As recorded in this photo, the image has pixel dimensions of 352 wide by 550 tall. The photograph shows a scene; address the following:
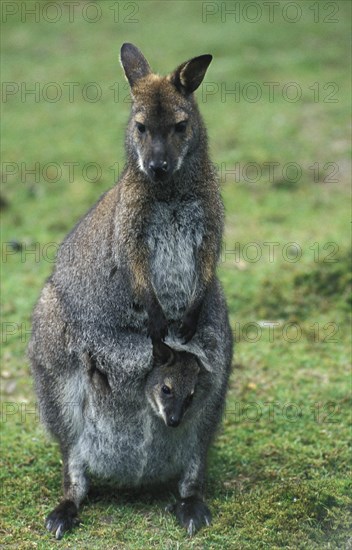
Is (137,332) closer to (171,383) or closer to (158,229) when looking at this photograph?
(171,383)

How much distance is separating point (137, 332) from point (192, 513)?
95cm

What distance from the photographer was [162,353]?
4.47 meters

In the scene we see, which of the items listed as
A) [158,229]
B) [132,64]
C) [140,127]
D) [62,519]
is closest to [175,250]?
[158,229]

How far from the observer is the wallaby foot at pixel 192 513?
179 inches

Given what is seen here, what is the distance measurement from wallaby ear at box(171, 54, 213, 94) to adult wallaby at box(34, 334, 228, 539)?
1.26 m

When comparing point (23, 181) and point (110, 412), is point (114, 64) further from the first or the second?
point (110, 412)

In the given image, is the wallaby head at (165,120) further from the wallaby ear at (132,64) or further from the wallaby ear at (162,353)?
the wallaby ear at (162,353)

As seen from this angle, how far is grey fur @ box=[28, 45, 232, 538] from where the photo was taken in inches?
179

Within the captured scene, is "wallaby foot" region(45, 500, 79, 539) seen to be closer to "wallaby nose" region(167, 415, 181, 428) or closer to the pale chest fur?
"wallaby nose" region(167, 415, 181, 428)

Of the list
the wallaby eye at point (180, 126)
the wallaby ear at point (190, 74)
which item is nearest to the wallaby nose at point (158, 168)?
the wallaby eye at point (180, 126)

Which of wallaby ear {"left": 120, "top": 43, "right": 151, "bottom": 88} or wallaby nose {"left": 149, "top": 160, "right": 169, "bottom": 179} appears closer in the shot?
wallaby nose {"left": 149, "top": 160, "right": 169, "bottom": 179}

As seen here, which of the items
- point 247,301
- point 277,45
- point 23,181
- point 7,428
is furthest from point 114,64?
point 7,428

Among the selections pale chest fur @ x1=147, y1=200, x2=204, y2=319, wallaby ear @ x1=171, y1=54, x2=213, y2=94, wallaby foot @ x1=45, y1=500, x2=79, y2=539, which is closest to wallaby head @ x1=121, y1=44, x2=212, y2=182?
wallaby ear @ x1=171, y1=54, x2=213, y2=94

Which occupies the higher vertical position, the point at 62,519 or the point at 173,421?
the point at 173,421
